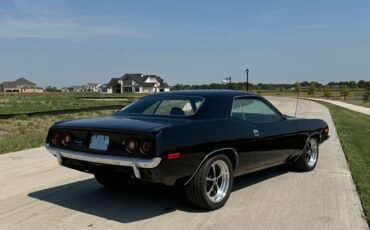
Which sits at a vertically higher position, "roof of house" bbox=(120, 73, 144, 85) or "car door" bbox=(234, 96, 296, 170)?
"roof of house" bbox=(120, 73, 144, 85)

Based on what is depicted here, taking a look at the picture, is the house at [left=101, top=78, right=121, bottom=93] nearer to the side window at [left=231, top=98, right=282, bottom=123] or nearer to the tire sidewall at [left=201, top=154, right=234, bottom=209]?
the side window at [left=231, top=98, right=282, bottom=123]

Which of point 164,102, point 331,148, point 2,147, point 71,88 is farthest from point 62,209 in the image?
point 71,88

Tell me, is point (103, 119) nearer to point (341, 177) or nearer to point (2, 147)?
point (341, 177)

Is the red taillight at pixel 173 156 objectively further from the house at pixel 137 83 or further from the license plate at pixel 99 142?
the house at pixel 137 83

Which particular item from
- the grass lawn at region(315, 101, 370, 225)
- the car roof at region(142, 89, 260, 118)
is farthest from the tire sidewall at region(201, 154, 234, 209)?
the grass lawn at region(315, 101, 370, 225)

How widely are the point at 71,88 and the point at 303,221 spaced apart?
659 ft

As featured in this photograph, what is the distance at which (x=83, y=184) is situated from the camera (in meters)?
6.20

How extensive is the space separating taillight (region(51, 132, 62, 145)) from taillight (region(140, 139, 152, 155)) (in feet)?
4.29

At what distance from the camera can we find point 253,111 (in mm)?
5977

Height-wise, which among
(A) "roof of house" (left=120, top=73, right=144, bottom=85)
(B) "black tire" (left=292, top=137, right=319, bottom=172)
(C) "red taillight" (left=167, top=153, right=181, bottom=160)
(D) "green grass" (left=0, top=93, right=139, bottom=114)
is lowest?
(D) "green grass" (left=0, top=93, right=139, bottom=114)

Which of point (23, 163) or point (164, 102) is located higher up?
point (164, 102)

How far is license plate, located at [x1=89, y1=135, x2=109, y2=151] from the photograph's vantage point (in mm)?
4625

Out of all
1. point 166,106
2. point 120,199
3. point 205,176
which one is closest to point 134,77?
point 166,106

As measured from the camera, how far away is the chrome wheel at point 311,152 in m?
7.15
